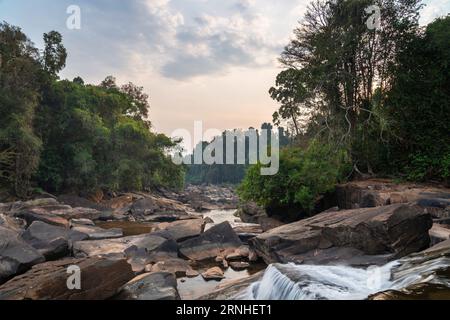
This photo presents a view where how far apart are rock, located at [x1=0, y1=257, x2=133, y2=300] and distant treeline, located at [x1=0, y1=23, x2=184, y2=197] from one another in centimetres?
1963

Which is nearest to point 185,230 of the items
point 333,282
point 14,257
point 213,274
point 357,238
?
point 213,274

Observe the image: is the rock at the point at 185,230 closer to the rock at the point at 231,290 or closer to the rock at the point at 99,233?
the rock at the point at 99,233

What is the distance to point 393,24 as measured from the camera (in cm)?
1880

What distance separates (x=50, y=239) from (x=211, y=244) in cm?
494

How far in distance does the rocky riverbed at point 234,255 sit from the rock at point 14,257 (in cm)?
2

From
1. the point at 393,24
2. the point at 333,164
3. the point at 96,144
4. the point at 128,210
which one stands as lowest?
the point at 128,210

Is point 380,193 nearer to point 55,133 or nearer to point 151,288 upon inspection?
point 151,288

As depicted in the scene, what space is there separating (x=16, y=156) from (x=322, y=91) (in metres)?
19.6

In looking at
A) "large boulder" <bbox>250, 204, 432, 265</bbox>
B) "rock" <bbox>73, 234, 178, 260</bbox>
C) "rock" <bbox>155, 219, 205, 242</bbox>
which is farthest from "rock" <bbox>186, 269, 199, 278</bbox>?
"rock" <bbox>155, 219, 205, 242</bbox>

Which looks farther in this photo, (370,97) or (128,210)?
(128,210)

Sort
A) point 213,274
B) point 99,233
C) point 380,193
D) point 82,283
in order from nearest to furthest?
1. point 82,283
2. point 213,274
3. point 99,233
4. point 380,193

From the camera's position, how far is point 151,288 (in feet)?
24.0
